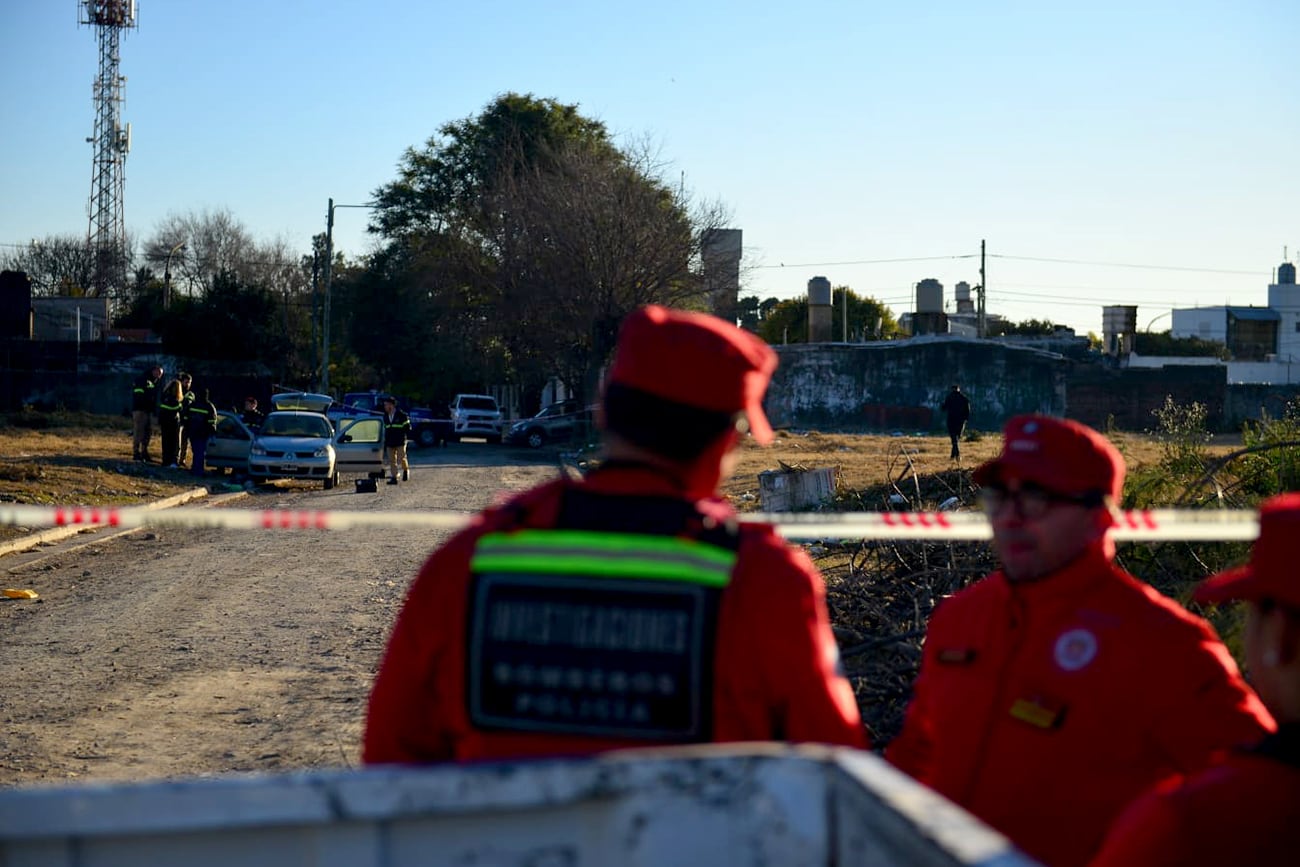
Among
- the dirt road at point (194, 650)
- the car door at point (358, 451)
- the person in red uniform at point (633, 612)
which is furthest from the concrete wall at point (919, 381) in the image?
the person in red uniform at point (633, 612)

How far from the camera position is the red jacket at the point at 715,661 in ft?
8.17

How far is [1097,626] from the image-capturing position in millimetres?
3088

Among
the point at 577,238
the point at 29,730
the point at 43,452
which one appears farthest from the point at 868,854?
the point at 577,238

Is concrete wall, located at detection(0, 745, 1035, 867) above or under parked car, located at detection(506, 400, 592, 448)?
above

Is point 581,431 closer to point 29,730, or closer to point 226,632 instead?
point 226,632

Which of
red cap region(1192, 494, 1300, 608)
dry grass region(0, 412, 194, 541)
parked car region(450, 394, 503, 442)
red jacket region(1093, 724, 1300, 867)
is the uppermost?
red cap region(1192, 494, 1300, 608)

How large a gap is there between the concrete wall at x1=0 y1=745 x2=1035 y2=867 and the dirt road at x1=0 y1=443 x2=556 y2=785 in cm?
509

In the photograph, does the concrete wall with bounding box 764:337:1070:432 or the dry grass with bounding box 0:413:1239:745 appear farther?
the concrete wall with bounding box 764:337:1070:432

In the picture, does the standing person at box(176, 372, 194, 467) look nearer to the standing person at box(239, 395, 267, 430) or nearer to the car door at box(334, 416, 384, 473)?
the standing person at box(239, 395, 267, 430)

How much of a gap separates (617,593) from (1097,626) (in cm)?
118

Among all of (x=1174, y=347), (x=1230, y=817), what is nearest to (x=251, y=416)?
(x=1230, y=817)

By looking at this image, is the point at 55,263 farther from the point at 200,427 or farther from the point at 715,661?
the point at 715,661

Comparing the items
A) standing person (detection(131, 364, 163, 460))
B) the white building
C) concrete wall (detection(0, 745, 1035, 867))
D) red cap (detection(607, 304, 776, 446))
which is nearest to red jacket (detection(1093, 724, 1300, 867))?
concrete wall (detection(0, 745, 1035, 867))

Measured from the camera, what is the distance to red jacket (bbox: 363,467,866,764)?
8.17ft
